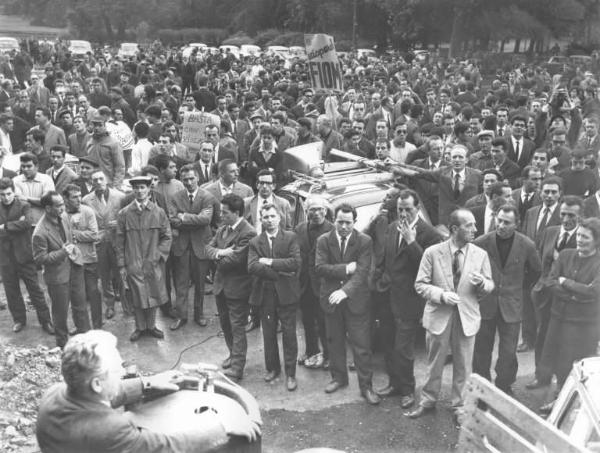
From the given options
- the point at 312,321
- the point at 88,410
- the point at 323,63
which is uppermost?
the point at 323,63

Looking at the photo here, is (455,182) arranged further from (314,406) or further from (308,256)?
(314,406)

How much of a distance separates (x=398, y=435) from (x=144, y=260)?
156 inches

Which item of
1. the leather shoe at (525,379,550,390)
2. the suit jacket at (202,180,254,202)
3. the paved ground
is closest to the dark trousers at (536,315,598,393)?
the leather shoe at (525,379,550,390)

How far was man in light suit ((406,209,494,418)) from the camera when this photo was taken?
685 cm

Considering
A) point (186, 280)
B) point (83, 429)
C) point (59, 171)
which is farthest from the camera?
point (59, 171)

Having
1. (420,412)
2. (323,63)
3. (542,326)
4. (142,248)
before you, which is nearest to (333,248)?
(420,412)

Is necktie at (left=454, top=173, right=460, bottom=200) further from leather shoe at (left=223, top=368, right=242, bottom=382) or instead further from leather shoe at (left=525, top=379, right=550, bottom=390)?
leather shoe at (left=223, top=368, right=242, bottom=382)

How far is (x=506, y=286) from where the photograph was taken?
727cm

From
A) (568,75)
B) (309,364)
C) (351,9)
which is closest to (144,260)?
(309,364)

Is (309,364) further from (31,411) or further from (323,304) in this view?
(31,411)

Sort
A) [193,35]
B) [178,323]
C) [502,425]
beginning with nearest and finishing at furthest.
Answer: [502,425]
[178,323]
[193,35]

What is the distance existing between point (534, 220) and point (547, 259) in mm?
826

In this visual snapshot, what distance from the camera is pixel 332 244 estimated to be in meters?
Result: 7.63

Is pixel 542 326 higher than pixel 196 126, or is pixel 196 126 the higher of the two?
pixel 196 126
